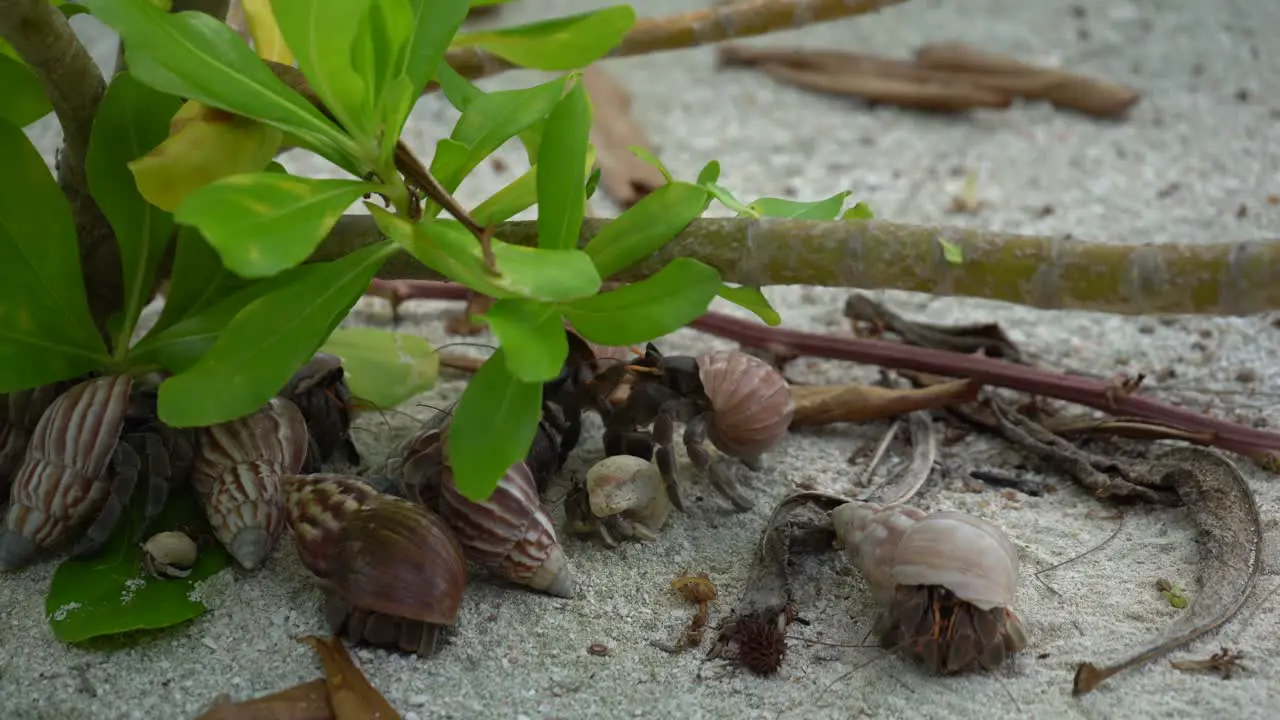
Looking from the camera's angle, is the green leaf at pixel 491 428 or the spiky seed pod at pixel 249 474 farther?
the spiky seed pod at pixel 249 474

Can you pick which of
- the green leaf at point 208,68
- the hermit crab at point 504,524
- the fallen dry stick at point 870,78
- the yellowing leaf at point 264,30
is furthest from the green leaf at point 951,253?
the fallen dry stick at point 870,78

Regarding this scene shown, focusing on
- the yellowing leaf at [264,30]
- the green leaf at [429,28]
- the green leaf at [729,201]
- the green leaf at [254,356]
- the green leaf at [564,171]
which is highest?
the green leaf at [429,28]

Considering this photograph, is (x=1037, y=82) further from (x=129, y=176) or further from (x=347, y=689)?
(x=347, y=689)

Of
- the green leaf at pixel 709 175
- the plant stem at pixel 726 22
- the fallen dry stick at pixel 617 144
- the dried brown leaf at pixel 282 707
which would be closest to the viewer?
the dried brown leaf at pixel 282 707

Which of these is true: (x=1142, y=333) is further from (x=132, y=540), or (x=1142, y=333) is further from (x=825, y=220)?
(x=132, y=540)

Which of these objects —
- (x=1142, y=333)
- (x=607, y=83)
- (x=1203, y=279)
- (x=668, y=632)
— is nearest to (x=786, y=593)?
(x=668, y=632)

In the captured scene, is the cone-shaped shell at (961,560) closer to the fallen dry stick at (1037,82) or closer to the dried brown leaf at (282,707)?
the dried brown leaf at (282,707)
